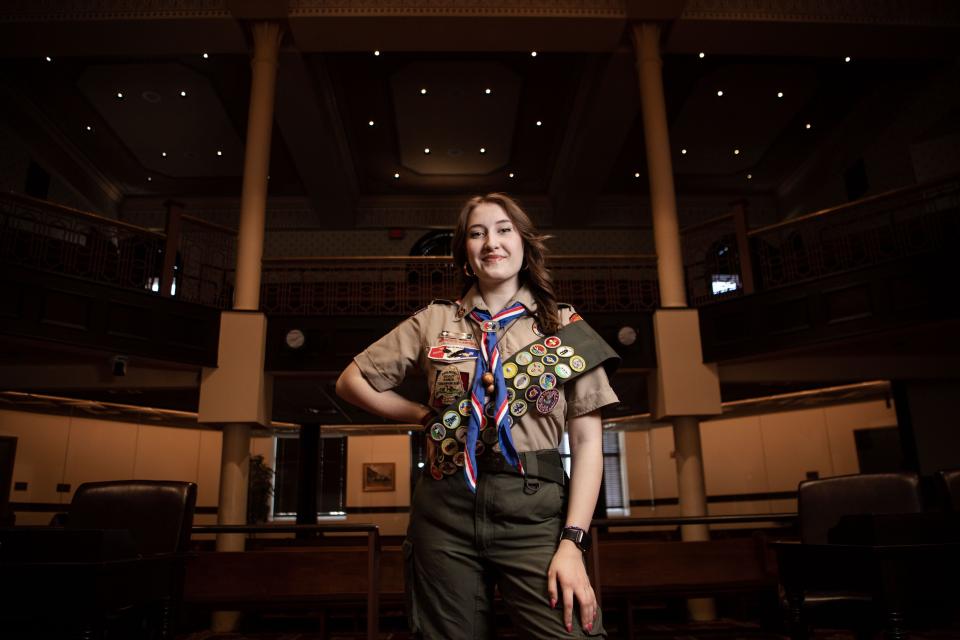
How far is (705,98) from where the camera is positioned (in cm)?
1183

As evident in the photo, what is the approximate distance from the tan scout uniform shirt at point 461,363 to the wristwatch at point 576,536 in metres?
0.16

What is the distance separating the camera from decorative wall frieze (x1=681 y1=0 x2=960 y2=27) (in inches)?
368

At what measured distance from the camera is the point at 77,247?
27.2ft

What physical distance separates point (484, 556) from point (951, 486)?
Answer: 275 cm

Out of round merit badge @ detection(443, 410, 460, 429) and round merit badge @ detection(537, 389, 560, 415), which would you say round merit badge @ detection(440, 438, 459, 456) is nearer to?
round merit badge @ detection(443, 410, 460, 429)

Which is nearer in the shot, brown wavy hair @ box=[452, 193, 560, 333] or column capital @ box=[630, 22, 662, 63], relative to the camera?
brown wavy hair @ box=[452, 193, 560, 333]

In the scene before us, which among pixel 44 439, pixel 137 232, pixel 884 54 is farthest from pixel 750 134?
pixel 44 439

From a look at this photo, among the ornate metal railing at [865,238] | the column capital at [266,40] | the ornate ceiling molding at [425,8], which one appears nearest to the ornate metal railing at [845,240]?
the ornate metal railing at [865,238]

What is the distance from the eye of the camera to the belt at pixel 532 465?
4.10 feet

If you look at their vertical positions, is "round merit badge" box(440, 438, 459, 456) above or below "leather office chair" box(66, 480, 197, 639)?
above

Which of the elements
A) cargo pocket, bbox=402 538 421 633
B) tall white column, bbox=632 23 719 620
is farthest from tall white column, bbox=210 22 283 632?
cargo pocket, bbox=402 538 421 633

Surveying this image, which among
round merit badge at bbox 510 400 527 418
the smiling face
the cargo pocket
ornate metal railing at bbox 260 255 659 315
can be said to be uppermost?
ornate metal railing at bbox 260 255 659 315

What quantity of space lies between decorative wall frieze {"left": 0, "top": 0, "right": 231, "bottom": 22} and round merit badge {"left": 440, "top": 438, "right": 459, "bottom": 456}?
9.49 metres

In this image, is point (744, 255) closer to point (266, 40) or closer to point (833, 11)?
point (833, 11)
